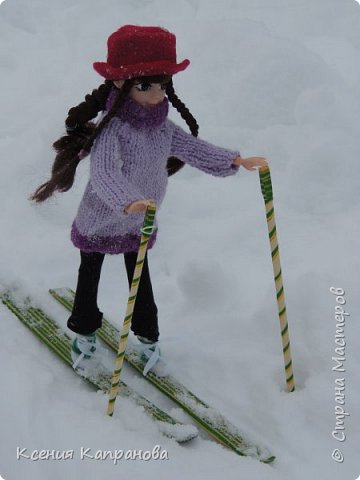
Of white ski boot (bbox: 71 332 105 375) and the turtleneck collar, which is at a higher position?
the turtleneck collar

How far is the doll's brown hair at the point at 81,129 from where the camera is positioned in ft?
9.21

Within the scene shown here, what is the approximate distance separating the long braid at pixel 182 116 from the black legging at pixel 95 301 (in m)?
0.48

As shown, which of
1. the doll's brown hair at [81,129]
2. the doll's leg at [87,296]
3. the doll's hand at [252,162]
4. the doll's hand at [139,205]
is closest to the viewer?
the doll's hand at [139,205]

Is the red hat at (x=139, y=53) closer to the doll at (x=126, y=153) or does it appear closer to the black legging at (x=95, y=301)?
the doll at (x=126, y=153)

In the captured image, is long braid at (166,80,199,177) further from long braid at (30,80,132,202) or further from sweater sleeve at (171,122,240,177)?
long braid at (30,80,132,202)

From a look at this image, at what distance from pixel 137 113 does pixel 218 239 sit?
185cm

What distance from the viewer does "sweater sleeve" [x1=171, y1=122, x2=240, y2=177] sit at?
3096 mm

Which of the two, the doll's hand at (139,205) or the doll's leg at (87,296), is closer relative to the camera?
the doll's hand at (139,205)

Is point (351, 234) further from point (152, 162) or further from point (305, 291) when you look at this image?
point (152, 162)

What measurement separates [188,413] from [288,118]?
3194 millimetres

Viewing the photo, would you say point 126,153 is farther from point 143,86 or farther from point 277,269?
point 277,269

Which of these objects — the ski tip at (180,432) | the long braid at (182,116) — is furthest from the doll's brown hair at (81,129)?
the ski tip at (180,432)

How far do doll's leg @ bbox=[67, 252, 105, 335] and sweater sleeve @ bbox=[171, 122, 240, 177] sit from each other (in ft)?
2.11

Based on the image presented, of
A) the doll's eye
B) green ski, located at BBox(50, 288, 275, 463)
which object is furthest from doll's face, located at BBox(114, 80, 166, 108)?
green ski, located at BBox(50, 288, 275, 463)
